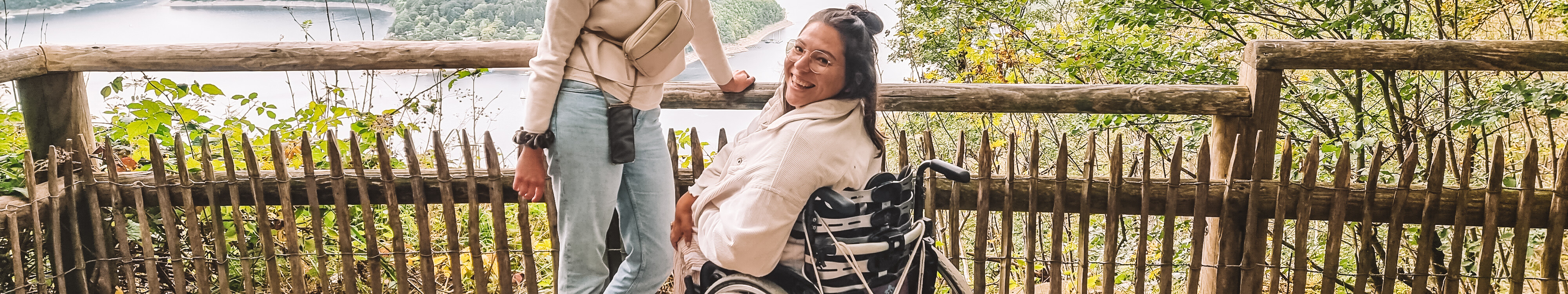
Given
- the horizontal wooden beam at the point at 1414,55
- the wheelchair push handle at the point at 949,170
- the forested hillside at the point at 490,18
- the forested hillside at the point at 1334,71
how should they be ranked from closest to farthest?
the wheelchair push handle at the point at 949,170 < the horizontal wooden beam at the point at 1414,55 < the forested hillside at the point at 1334,71 < the forested hillside at the point at 490,18

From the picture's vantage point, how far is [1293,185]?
7.57 feet

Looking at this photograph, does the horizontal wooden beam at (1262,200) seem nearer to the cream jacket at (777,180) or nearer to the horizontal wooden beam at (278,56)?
the cream jacket at (777,180)

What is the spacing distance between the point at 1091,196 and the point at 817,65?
46.4 inches

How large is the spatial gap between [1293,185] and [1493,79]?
5.77 feet

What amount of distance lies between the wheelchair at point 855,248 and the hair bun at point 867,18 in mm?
258

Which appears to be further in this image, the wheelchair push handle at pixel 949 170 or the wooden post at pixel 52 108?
the wooden post at pixel 52 108

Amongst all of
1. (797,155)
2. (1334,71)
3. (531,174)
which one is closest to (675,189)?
(531,174)

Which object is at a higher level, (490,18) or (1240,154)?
(490,18)

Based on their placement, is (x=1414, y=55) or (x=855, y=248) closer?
(x=855, y=248)

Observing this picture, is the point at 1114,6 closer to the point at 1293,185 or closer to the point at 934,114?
the point at 1293,185

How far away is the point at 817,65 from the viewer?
4.96 ft

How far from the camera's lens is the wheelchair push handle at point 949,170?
5.19 ft

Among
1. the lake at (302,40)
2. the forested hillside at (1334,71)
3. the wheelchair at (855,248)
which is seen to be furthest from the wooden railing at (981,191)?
the lake at (302,40)

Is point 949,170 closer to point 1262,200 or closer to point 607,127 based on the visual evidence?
point 607,127
